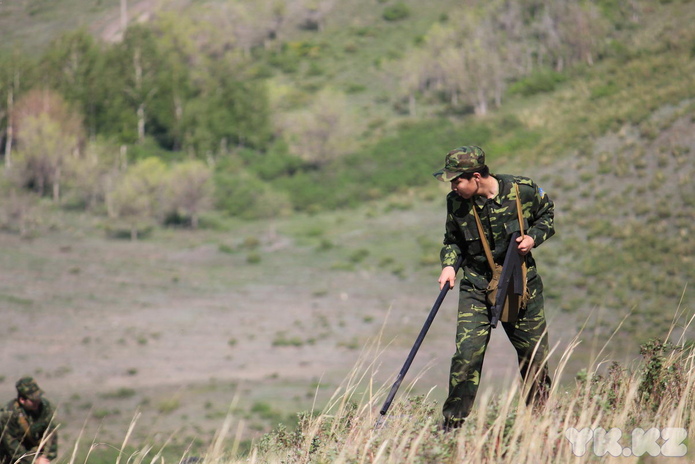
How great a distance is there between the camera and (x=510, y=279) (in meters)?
4.62

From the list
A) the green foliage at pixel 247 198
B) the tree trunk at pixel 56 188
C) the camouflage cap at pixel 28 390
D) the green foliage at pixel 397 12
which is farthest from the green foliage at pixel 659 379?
the green foliage at pixel 397 12

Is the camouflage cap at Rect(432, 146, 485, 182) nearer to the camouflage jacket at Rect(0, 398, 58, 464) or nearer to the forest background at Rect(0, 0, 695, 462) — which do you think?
the camouflage jacket at Rect(0, 398, 58, 464)

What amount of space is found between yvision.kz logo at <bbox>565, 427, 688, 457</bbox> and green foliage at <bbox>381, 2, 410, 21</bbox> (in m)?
77.4

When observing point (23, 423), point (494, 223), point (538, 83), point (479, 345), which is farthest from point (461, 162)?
point (538, 83)

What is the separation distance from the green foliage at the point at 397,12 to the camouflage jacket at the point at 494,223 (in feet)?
249

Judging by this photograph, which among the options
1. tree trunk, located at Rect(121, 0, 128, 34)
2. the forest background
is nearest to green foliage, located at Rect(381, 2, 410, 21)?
the forest background

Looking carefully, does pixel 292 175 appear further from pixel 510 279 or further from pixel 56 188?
pixel 510 279

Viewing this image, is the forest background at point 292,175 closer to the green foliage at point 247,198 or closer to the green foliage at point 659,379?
the green foliage at point 247,198

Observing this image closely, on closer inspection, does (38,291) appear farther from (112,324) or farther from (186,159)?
(186,159)

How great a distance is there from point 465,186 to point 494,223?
1.00 ft

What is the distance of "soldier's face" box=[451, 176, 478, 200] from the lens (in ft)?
15.0

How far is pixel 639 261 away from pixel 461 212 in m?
32.0

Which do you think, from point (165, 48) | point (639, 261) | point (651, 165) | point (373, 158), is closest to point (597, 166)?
point (651, 165)

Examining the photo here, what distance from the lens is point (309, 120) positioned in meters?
60.1
